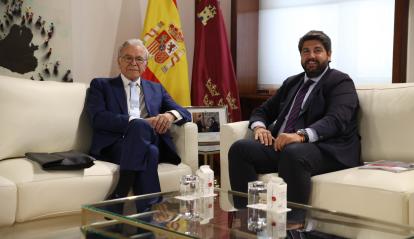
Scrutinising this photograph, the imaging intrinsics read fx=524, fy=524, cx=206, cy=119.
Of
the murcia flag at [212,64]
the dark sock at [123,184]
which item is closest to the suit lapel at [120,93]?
the dark sock at [123,184]

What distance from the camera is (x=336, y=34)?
158 inches

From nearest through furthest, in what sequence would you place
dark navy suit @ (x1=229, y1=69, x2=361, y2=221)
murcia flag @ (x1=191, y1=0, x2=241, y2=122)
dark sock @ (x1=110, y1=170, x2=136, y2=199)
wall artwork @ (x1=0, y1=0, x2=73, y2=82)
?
1. dark navy suit @ (x1=229, y1=69, x2=361, y2=221)
2. dark sock @ (x1=110, y1=170, x2=136, y2=199)
3. wall artwork @ (x1=0, y1=0, x2=73, y2=82)
4. murcia flag @ (x1=191, y1=0, x2=241, y2=122)

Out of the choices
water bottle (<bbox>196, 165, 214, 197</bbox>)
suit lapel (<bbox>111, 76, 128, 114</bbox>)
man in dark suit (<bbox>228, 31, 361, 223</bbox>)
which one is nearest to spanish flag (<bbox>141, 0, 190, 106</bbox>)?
suit lapel (<bbox>111, 76, 128, 114</bbox>)

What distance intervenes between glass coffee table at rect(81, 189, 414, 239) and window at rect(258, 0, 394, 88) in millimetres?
2058

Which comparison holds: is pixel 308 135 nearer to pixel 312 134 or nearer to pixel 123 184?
pixel 312 134

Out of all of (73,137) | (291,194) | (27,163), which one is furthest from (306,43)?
(27,163)

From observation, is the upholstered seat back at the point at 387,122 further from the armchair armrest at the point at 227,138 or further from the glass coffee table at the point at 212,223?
the glass coffee table at the point at 212,223

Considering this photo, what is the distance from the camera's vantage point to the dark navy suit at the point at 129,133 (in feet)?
8.98

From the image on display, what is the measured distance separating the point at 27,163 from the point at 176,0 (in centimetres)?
216

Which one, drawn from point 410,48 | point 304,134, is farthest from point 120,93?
point 410,48

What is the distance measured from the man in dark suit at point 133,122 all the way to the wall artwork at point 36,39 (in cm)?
58

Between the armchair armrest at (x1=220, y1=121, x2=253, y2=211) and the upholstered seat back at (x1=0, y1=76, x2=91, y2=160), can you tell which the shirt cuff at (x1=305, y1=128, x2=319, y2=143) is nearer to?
the armchair armrest at (x1=220, y1=121, x2=253, y2=211)

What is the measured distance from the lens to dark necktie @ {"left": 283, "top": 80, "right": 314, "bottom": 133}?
2.91m

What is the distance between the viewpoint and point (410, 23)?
3.54 meters
